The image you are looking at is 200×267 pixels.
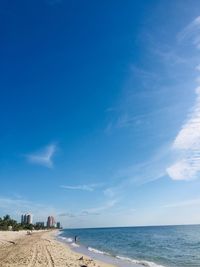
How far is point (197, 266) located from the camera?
29938 millimetres

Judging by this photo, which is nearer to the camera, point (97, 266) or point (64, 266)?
point (64, 266)

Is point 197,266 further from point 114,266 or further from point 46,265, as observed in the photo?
point 46,265

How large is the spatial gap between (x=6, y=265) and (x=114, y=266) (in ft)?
30.1

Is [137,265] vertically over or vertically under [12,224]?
under

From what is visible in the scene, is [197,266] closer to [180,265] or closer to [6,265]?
[180,265]

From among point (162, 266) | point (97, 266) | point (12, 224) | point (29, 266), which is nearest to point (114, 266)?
point (97, 266)

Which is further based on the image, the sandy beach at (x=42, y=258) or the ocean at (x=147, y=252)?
the ocean at (x=147, y=252)

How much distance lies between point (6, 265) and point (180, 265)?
17314 millimetres

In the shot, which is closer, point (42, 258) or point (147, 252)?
point (42, 258)

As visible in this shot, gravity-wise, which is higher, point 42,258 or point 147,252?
point 42,258

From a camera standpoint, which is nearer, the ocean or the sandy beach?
the sandy beach

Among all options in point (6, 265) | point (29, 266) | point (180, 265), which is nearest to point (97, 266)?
point (29, 266)

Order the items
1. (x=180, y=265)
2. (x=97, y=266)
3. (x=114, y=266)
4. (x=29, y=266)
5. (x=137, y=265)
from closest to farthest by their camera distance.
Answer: (x=29, y=266) < (x=97, y=266) < (x=114, y=266) < (x=137, y=265) < (x=180, y=265)

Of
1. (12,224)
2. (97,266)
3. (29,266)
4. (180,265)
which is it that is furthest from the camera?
(12,224)
